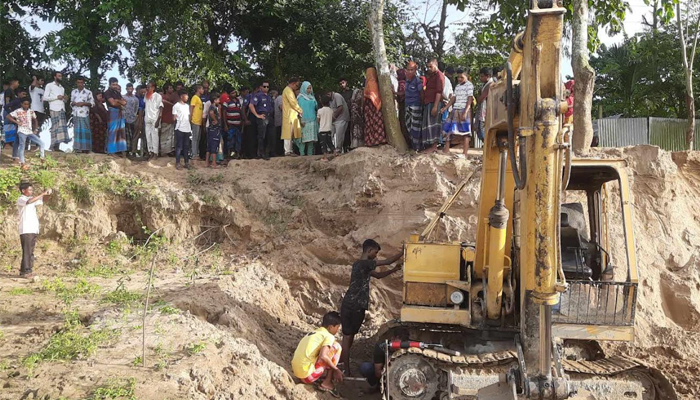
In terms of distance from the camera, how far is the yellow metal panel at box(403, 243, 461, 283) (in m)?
6.98

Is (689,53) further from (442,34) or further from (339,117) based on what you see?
(339,117)

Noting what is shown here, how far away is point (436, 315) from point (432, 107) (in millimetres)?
5180

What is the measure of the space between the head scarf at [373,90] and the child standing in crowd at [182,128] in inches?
136

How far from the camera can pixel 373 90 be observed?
1185 cm

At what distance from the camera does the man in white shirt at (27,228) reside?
9164 millimetres

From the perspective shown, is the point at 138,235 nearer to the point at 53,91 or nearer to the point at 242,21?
the point at 53,91

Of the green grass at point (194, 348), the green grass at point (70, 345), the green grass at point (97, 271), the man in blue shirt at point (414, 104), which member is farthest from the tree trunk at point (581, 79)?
the green grass at point (70, 345)

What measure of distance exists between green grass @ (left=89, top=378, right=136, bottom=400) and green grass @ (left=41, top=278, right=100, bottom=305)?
2.53 meters

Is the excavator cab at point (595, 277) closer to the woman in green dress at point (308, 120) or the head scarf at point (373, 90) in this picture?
the head scarf at point (373, 90)

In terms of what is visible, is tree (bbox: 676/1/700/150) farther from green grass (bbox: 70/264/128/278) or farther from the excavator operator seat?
green grass (bbox: 70/264/128/278)

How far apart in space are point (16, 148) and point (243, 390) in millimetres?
8036

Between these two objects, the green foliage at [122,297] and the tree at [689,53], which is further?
the tree at [689,53]

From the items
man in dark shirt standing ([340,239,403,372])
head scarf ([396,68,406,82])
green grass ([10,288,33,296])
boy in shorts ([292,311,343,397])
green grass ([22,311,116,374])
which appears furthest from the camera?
head scarf ([396,68,406,82])

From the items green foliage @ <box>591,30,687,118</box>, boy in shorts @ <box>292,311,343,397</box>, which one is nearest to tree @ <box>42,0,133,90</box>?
boy in shorts @ <box>292,311,343,397</box>
